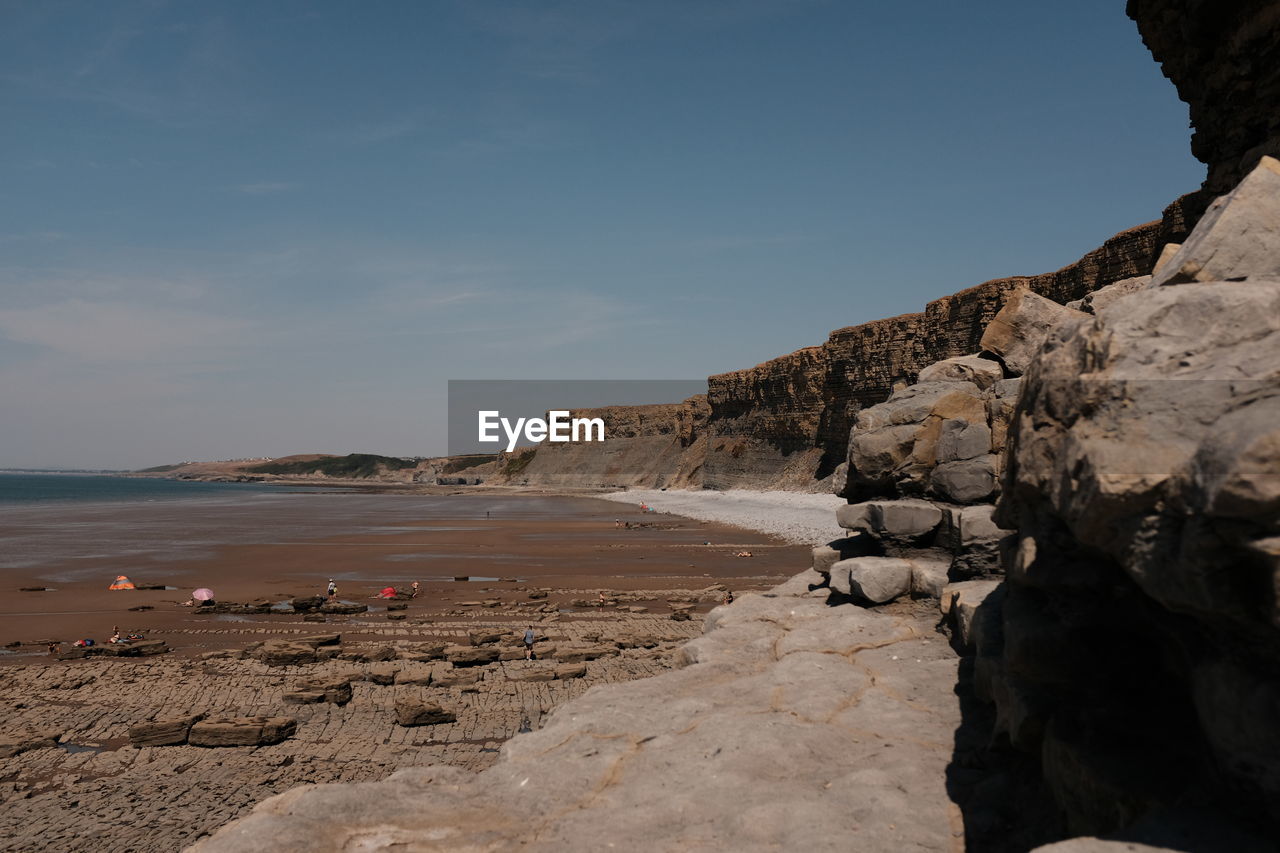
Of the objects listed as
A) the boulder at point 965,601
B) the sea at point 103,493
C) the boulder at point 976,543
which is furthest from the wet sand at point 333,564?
the sea at point 103,493

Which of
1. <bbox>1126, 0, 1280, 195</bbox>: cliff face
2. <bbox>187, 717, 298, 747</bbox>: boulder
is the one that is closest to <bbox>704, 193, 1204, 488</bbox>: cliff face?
<bbox>1126, 0, 1280, 195</bbox>: cliff face

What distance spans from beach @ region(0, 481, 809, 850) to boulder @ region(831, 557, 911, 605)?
7.14 ft

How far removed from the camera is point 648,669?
11617 millimetres

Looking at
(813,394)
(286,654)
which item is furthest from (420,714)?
(813,394)

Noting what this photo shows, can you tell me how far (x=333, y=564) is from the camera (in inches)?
976

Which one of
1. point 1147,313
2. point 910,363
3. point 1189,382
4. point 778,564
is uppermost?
point 910,363

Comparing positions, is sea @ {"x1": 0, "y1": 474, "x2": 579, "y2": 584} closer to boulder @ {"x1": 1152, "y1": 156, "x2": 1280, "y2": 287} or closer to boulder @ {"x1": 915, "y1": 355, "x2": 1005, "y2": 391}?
boulder @ {"x1": 915, "y1": 355, "x2": 1005, "y2": 391}

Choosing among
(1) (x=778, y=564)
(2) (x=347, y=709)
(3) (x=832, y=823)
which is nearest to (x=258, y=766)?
→ (2) (x=347, y=709)

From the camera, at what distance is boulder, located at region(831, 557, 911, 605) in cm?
884

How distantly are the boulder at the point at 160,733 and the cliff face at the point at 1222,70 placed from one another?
13305 millimetres

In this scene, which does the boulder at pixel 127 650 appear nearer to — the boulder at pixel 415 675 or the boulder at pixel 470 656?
the boulder at pixel 415 675

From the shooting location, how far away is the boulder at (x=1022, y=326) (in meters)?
8.94

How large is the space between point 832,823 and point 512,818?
1.83 m

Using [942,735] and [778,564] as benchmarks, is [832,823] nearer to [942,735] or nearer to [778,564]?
[942,735]
